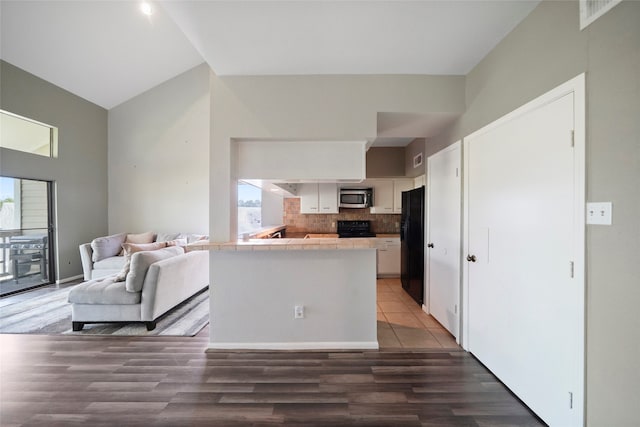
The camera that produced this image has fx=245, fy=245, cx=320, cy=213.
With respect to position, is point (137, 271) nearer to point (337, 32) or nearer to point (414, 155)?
point (337, 32)

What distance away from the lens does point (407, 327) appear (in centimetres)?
281

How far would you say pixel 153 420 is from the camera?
1.57m

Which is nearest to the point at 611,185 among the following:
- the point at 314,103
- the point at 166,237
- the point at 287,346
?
the point at 314,103

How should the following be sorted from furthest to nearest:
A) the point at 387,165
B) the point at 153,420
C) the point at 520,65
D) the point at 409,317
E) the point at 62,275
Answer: the point at 387,165
the point at 62,275
the point at 409,317
the point at 520,65
the point at 153,420

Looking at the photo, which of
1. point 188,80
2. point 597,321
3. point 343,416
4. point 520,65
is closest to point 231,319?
point 343,416

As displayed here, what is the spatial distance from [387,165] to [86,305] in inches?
199

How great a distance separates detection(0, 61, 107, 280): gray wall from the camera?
4012mm

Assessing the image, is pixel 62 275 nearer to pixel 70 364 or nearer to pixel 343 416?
pixel 70 364

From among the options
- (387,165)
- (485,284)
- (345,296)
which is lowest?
(345,296)

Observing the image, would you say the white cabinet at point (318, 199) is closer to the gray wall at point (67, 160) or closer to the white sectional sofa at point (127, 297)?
the white sectional sofa at point (127, 297)

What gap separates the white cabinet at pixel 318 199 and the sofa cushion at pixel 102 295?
10.4 feet

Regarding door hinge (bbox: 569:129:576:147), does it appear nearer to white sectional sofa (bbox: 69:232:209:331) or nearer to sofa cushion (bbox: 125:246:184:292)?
white sectional sofa (bbox: 69:232:209:331)

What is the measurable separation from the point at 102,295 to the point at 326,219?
391cm

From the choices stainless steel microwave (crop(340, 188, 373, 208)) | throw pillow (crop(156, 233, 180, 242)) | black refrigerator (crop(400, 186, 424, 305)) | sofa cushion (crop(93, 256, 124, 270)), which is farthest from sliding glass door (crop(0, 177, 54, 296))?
black refrigerator (crop(400, 186, 424, 305))
